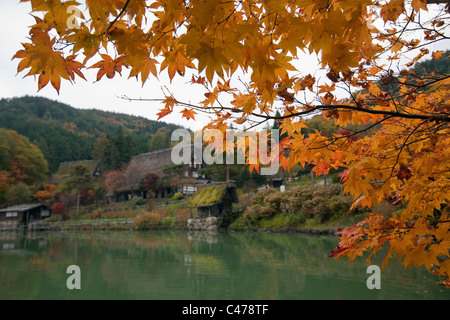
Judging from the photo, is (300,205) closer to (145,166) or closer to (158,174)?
(158,174)

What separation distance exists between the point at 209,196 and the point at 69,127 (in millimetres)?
45907

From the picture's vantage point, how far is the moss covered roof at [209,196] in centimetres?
1550

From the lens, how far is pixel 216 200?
15352mm

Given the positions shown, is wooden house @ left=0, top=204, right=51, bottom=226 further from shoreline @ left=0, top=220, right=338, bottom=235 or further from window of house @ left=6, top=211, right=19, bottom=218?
shoreline @ left=0, top=220, right=338, bottom=235

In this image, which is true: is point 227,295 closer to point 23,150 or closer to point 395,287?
point 395,287

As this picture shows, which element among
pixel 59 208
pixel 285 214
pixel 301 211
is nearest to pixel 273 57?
pixel 301 211

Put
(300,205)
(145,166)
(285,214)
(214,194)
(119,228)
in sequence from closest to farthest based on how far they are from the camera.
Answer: (300,205), (285,214), (214,194), (119,228), (145,166)

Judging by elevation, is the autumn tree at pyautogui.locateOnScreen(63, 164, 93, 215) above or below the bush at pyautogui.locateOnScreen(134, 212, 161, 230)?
above

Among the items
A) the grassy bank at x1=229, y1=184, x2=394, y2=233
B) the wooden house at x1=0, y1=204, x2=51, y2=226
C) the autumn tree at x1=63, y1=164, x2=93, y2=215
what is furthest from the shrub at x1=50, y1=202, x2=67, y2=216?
the grassy bank at x1=229, y1=184, x2=394, y2=233

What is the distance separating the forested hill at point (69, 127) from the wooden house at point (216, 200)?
60.0 feet

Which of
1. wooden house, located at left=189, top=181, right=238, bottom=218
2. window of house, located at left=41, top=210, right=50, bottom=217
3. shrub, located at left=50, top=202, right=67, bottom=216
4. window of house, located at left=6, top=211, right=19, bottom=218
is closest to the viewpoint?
wooden house, located at left=189, top=181, right=238, bottom=218

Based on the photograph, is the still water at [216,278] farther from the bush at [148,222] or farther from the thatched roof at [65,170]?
the thatched roof at [65,170]

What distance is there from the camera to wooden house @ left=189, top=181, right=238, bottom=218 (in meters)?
15.6
